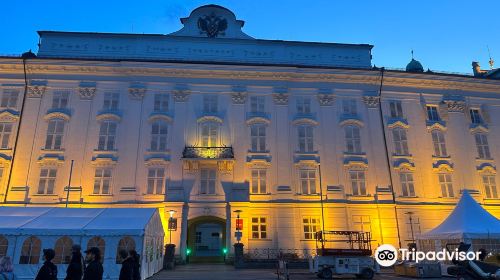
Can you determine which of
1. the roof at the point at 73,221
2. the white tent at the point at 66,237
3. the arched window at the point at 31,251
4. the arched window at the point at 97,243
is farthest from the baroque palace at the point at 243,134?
the arched window at the point at 31,251

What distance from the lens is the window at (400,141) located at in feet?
102

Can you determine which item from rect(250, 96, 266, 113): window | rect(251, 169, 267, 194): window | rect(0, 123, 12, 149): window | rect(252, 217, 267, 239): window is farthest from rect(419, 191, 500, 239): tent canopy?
rect(0, 123, 12, 149): window

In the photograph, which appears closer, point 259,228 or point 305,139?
point 259,228

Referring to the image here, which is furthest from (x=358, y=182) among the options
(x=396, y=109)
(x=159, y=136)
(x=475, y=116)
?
(x=159, y=136)

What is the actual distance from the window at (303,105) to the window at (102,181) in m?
16.5

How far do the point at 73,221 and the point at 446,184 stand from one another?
93.2ft

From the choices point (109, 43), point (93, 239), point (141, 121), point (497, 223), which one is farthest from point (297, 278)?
point (109, 43)

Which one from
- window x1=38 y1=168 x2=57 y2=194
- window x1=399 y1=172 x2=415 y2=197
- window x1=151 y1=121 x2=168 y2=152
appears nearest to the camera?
window x1=38 y1=168 x2=57 y2=194

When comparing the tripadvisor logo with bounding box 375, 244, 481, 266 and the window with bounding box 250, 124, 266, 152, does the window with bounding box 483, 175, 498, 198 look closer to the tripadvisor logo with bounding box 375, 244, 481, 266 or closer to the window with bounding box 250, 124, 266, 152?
the tripadvisor logo with bounding box 375, 244, 481, 266

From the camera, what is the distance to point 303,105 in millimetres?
31641

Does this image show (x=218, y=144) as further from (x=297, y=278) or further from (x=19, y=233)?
(x=19, y=233)

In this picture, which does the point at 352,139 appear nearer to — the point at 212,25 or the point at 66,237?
the point at 212,25

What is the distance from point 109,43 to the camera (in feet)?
106

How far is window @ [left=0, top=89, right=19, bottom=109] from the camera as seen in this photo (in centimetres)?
2936
